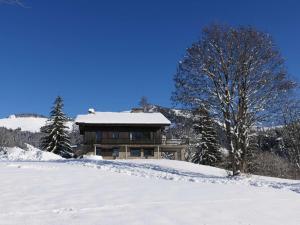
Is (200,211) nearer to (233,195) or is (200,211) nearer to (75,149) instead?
(233,195)

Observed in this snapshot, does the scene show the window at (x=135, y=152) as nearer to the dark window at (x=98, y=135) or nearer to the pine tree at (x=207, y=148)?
the dark window at (x=98, y=135)

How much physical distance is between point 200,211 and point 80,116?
4633 centimetres

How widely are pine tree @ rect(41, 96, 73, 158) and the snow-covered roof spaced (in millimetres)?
4754

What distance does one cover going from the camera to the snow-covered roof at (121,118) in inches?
2109

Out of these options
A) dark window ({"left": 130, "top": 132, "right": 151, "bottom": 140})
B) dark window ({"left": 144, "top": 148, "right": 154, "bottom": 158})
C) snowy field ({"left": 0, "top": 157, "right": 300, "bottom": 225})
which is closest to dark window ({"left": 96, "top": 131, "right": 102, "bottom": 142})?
dark window ({"left": 130, "top": 132, "right": 151, "bottom": 140})

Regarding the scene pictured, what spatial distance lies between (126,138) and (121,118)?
9.31 feet

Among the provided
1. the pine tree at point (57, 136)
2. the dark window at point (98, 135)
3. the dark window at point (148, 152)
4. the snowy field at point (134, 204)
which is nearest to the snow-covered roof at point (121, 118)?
the dark window at point (98, 135)

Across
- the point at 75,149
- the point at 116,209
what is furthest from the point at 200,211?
the point at 75,149

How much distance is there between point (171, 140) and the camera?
54.8m

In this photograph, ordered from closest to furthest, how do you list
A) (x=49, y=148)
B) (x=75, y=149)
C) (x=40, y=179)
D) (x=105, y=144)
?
1. (x=40, y=179)
2. (x=105, y=144)
3. (x=49, y=148)
4. (x=75, y=149)

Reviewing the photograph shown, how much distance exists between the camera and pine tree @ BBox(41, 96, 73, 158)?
5812 centimetres

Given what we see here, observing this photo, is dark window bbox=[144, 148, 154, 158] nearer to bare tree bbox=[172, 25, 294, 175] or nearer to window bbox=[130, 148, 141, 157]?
window bbox=[130, 148, 141, 157]

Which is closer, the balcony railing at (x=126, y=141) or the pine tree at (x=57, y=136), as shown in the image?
the balcony railing at (x=126, y=141)

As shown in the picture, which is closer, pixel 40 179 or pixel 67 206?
pixel 67 206
